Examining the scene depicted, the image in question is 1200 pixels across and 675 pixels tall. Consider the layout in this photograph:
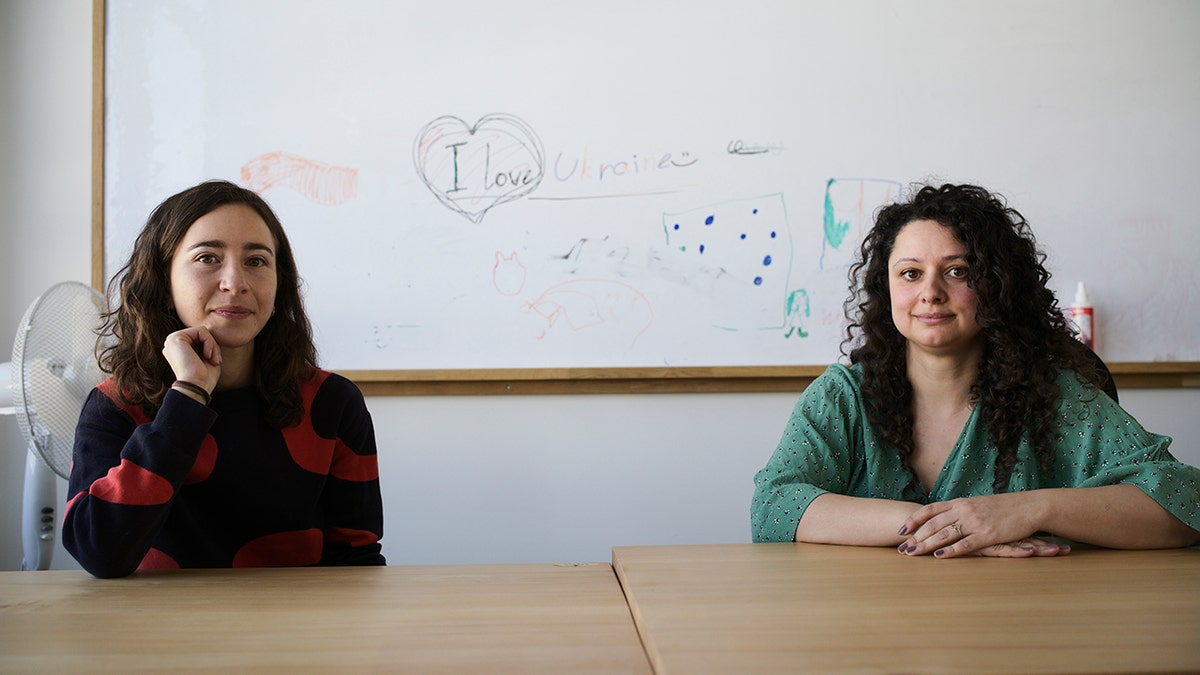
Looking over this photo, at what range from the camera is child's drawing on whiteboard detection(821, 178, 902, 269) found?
2.56 m

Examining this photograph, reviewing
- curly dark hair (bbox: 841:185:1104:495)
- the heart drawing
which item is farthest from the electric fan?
curly dark hair (bbox: 841:185:1104:495)

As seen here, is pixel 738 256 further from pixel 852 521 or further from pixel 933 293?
pixel 852 521

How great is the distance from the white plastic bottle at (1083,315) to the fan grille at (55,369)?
2.48m

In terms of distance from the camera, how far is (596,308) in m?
2.52

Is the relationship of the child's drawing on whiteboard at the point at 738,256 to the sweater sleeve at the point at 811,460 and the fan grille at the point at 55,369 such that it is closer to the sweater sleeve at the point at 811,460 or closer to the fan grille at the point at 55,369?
the sweater sleeve at the point at 811,460

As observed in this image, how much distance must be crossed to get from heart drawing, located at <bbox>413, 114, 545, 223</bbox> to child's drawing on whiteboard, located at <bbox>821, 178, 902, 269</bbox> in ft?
2.83

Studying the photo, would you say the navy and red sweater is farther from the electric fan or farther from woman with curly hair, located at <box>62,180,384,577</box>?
the electric fan

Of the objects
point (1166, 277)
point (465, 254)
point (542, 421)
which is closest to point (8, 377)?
point (465, 254)

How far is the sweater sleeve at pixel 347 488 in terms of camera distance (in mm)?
1557

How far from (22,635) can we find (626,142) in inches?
77.3

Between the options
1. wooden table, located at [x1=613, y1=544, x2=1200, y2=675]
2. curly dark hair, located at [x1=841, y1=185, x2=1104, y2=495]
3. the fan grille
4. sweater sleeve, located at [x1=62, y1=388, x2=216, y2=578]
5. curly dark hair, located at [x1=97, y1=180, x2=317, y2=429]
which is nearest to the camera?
wooden table, located at [x1=613, y1=544, x2=1200, y2=675]

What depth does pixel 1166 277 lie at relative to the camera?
260 cm

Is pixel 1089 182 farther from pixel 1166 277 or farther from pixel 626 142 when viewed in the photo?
pixel 626 142

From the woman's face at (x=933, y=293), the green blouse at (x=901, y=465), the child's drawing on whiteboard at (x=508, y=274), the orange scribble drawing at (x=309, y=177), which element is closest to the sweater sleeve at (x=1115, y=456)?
the green blouse at (x=901, y=465)
